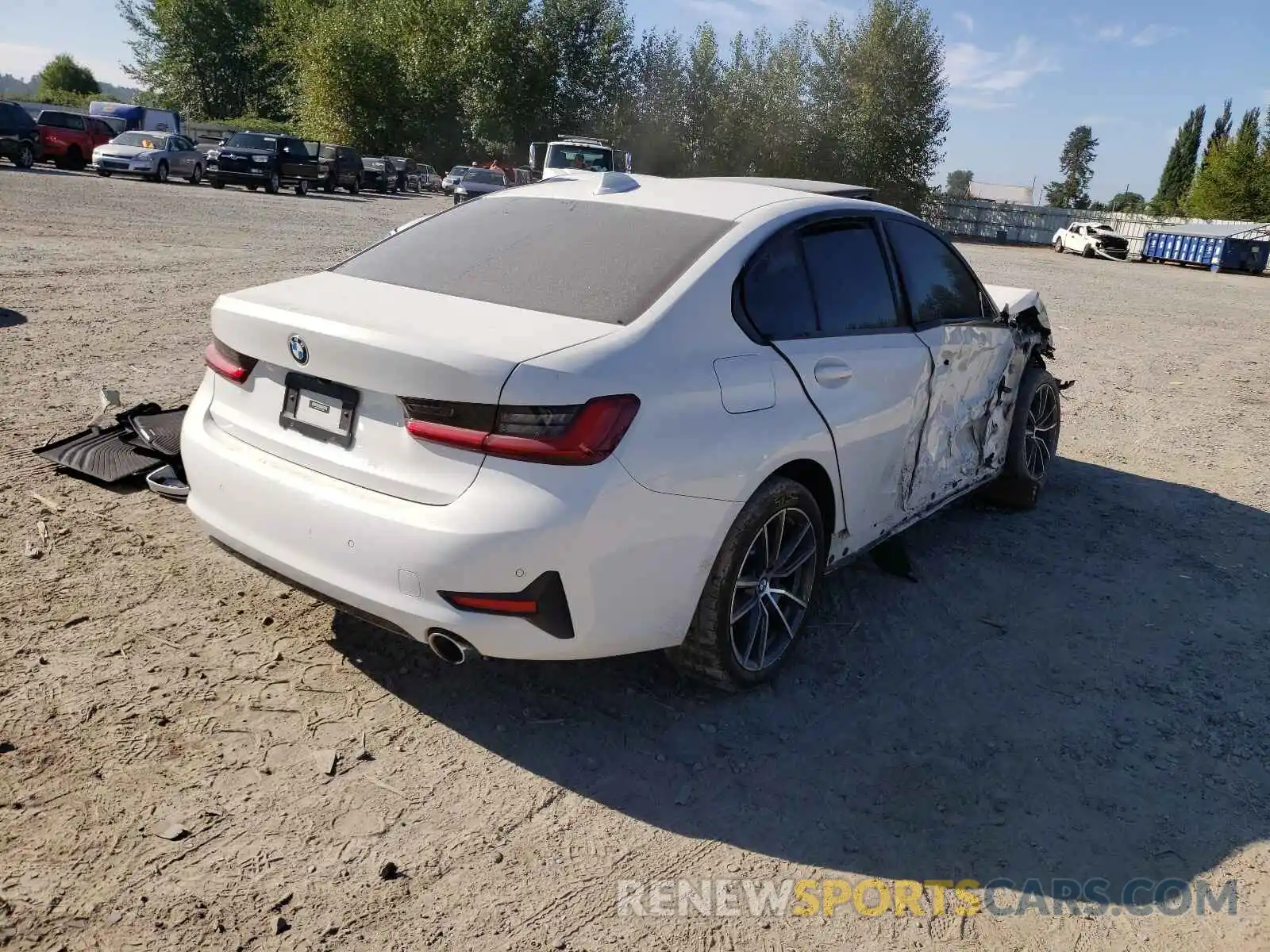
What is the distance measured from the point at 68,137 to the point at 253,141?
5.53m

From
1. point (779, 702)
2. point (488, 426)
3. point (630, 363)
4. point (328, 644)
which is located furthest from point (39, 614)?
point (779, 702)

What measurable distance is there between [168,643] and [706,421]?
6.75 feet

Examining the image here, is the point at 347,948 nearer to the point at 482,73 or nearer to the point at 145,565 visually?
the point at 145,565

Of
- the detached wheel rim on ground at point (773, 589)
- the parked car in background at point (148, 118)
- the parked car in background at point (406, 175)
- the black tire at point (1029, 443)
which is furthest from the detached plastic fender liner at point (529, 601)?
the parked car in background at point (148, 118)

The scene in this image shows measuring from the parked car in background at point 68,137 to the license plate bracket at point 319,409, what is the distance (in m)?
33.6

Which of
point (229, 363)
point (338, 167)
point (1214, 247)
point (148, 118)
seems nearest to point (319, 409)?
point (229, 363)

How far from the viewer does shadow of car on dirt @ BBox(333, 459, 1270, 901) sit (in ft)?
9.71

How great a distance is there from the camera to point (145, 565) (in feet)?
13.4

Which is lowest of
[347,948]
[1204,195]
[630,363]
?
[347,948]

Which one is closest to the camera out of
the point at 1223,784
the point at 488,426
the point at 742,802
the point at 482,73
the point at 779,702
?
the point at 488,426

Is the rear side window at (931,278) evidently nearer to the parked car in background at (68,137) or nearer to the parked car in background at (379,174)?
the parked car in background at (68,137)

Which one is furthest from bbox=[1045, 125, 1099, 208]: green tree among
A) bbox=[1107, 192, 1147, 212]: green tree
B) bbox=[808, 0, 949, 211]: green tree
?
bbox=[808, 0, 949, 211]: green tree

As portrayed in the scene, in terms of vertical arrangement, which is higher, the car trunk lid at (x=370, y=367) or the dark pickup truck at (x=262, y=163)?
the dark pickup truck at (x=262, y=163)

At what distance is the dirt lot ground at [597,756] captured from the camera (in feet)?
8.30
